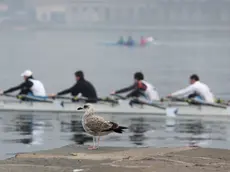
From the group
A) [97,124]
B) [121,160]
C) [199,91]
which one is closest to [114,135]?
[199,91]

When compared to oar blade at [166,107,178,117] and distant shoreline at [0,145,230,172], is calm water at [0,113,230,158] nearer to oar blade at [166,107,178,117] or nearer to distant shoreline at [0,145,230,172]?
oar blade at [166,107,178,117]

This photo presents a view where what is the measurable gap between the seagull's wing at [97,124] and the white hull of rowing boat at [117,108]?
15.0 metres

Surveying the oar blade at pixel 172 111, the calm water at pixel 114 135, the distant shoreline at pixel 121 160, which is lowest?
the distant shoreline at pixel 121 160

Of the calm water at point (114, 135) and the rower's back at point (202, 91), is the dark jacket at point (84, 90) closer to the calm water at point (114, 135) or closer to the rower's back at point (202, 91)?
the calm water at point (114, 135)

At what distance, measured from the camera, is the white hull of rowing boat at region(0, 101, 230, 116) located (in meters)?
34.0

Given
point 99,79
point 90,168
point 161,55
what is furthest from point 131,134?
point 161,55

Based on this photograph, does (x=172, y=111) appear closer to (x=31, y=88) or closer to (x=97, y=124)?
(x=31, y=88)

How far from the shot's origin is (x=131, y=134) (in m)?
28.8

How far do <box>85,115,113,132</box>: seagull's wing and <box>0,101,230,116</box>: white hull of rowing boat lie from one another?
14959 mm

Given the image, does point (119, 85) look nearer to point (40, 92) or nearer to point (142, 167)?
point (40, 92)

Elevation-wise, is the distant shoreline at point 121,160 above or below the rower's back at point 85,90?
below

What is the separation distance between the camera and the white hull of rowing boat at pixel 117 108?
1340 inches

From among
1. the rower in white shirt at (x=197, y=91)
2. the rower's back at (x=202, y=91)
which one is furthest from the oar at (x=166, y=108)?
the rower's back at (x=202, y=91)

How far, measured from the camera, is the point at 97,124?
63.1ft
